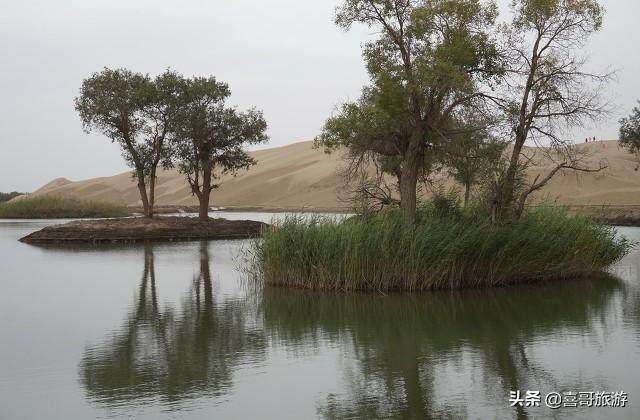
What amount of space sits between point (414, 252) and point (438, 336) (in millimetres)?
4472

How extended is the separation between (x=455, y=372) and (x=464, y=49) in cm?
1071

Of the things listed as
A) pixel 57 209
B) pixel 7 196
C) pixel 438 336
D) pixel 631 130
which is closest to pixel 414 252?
pixel 438 336

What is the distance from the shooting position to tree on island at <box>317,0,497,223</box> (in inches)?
701

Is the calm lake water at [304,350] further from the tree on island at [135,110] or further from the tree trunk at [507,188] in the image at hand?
the tree on island at [135,110]

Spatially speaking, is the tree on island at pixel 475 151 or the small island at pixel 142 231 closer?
the tree on island at pixel 475 151

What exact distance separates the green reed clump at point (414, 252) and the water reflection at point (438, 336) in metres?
0.64

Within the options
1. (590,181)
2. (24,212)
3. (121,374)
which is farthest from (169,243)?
(590,181)

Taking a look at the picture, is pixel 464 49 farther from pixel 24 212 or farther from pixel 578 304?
pixel 24 212

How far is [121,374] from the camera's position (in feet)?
30.9

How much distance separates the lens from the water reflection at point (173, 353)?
28.4ft

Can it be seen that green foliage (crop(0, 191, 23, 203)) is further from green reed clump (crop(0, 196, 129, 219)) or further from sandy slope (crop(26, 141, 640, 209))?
green reed clump (crop(0, 196, 129, 219))

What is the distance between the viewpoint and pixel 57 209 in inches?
2448

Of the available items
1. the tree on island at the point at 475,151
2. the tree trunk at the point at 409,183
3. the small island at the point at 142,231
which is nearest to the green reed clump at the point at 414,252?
the tree trunk at the point at 409,183

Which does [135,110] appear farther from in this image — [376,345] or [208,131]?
[376,345]
